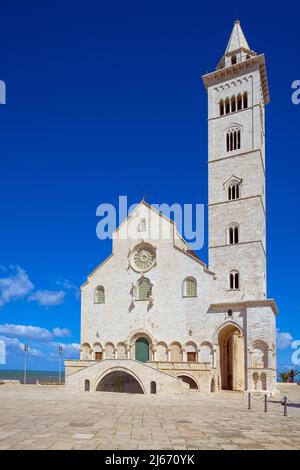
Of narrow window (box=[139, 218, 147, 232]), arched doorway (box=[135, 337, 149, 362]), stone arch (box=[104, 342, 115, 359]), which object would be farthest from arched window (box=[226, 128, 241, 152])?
stone arch (box=[104, 342, 115, 359])

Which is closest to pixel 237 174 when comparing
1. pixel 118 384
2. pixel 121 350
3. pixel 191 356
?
pixel 191 356

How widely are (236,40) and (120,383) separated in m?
32.7

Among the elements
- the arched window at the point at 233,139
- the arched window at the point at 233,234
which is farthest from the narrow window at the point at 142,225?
the arched window at the point at 233,139

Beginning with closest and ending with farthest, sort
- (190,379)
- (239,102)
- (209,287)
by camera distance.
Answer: (190,379) < (209,287) < (239,102)

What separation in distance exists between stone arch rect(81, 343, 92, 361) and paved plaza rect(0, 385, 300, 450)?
19287mm

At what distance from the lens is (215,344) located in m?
37.0

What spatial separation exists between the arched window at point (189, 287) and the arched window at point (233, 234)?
A: 4461 millimetres

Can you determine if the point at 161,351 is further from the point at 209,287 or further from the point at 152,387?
the point at 152,387

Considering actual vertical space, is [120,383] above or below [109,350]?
below

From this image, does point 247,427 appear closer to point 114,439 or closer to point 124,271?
point 114,439

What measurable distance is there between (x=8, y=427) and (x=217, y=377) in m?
24.3

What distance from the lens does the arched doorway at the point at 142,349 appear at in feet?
131

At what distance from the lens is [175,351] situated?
38688mm
